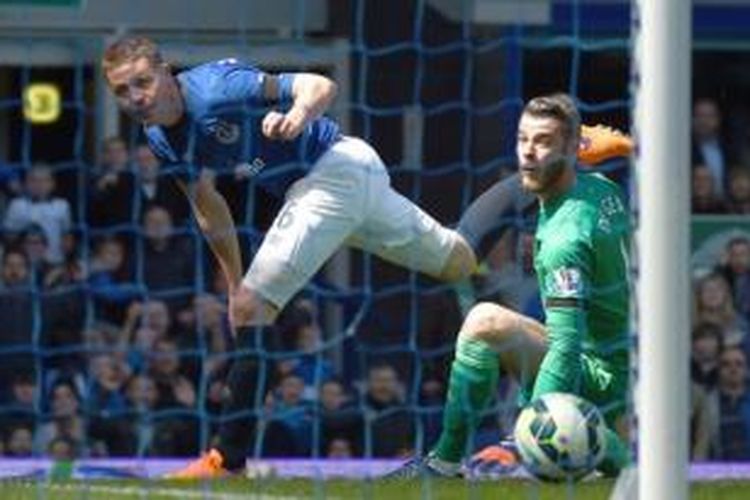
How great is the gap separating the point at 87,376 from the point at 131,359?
227mm

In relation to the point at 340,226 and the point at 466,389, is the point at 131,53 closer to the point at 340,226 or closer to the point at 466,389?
the point at 340,226

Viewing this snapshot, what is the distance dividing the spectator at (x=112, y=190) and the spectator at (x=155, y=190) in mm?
76

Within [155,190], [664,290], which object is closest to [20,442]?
[155,190]

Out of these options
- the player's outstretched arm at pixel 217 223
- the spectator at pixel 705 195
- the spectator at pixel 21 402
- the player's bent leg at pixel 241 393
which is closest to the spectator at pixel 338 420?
the spectator at pixel 21 402

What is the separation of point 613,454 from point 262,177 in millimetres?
2230

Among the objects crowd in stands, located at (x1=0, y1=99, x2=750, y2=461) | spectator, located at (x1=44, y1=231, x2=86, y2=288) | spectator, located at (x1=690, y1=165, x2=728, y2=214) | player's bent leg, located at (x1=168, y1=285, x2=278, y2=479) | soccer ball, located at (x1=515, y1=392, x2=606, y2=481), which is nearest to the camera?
soccer ball, located at (x1=515, y1=392, x2=606, y2=481)

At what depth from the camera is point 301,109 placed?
11547 mm

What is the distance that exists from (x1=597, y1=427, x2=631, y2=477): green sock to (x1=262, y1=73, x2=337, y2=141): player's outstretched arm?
1.51m

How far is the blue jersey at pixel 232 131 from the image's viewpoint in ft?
39.8

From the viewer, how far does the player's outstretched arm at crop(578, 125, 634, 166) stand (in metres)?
12.1

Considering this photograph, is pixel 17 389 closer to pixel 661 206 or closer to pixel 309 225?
pixel 309 225

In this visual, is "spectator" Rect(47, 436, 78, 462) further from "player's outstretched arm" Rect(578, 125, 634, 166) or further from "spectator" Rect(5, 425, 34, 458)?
"player's outstretched arm" Rect(578, 125, 634, 166)

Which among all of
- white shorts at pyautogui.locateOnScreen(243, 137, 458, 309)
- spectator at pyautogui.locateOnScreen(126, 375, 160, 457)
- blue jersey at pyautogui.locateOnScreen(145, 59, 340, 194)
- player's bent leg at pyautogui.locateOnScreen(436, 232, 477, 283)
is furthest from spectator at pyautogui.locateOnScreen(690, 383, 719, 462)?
blue jersey at pyautogui.locateOnScreen(145, 59, 340, 194)

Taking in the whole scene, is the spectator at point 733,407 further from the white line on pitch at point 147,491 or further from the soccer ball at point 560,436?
the white line on pitch at point 147,491
